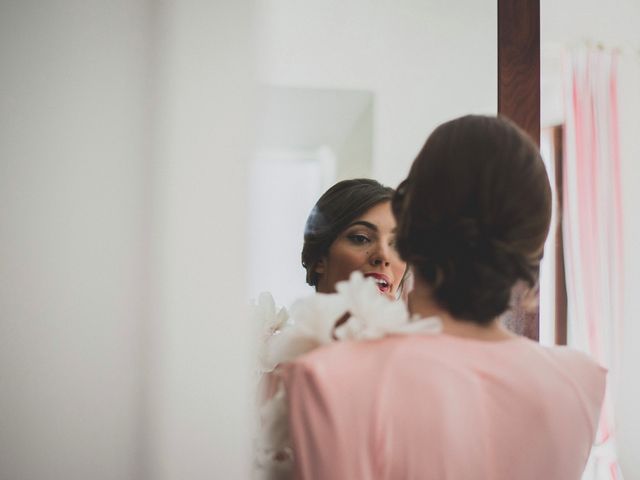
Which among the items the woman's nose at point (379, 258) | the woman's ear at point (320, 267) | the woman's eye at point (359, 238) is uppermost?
the woman's eye at point (359, 238)

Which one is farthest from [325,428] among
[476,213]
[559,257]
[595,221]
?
[595,221]

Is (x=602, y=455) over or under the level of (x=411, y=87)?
under

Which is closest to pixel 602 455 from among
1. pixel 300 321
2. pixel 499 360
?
pixel 499 360

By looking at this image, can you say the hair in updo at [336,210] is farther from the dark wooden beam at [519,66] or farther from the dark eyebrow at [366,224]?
the dark wooden beam at [519,66]

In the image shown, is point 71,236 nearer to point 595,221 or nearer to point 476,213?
point 476,213

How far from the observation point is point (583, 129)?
52.8 inches

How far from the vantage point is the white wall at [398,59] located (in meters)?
0.85

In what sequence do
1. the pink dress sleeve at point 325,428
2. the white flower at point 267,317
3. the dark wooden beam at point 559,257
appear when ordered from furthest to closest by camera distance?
the dark wooden beam at point 559,257
the white flower at point 267,317
the pink dress sleeve at point 325,428

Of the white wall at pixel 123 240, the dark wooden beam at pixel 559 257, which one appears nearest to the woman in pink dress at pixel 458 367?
the white wall at pixel 123 240

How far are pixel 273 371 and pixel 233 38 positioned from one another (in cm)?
39

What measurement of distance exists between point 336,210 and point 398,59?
1.01ft

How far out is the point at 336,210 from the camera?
0.88 metres

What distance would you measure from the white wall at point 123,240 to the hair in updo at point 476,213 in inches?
7.8

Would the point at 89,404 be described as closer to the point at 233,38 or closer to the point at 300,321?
the point at 300,321
